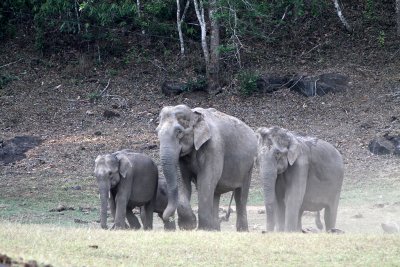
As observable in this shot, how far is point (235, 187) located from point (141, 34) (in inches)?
706

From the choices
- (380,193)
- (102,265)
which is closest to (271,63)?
(380,193)

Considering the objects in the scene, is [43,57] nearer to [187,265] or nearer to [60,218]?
[60,218]

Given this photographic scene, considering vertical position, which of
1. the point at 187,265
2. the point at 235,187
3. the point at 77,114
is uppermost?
the point at 187,265

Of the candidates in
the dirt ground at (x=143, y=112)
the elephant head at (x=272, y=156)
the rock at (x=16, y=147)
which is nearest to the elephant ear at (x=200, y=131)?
the elephant head at (x=272, y=156)

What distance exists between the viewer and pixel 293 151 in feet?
58.1

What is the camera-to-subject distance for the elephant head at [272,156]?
17516 mm

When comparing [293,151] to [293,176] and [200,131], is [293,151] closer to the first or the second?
[293,176]

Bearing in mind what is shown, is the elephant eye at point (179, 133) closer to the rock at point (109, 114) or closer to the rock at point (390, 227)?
the rock at point (390, 227)

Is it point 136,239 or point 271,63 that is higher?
point 136,239

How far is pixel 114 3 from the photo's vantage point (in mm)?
34062

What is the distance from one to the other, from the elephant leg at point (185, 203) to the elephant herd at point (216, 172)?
12mm

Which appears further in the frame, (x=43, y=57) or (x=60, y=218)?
(x=43, y=57)

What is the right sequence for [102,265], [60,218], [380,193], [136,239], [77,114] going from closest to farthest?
[102,265] → [136,239] → [60,218] → [380,193] → [77,114]

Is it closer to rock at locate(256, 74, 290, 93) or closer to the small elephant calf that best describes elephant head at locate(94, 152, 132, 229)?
the small elephant calf
